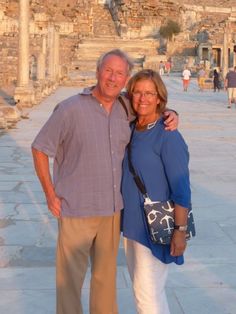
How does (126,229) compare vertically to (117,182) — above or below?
below

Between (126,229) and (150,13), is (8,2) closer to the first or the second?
(150,13)

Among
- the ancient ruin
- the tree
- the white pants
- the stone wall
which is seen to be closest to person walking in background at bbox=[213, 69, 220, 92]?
the ancient ruin

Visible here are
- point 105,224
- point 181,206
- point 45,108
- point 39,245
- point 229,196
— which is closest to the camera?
point 181,206

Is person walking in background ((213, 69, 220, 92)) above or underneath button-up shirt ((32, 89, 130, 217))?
underneath

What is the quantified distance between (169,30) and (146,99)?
186ft

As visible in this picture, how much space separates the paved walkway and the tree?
47.6m

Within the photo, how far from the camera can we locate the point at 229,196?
8258 mm

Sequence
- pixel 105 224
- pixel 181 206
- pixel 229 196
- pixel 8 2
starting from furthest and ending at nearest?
pixel 8 2
pixel 229 196
pixel 105 224
pixel 181 206

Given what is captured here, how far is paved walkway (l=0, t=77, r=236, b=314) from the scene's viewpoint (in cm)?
463

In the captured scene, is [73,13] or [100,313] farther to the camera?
[73,13]

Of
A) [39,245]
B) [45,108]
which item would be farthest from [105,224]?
[45,108]

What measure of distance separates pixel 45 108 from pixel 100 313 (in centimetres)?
1693

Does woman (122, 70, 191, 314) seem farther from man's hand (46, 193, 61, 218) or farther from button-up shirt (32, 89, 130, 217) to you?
man's hand (46, 193, 61, 218)

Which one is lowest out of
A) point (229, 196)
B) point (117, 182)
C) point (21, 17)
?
point (229, 196)
